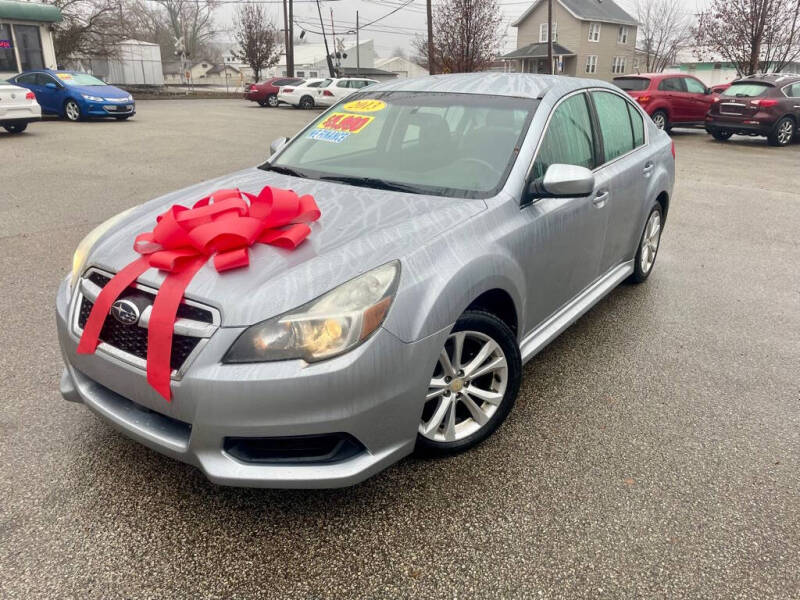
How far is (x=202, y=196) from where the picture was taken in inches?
120

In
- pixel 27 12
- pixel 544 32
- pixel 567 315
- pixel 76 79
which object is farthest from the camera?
pixel 544 32

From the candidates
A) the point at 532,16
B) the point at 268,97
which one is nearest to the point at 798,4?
the point at 268,97

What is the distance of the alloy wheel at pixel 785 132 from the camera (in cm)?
1498

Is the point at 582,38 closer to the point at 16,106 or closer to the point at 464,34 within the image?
the point at 464,34

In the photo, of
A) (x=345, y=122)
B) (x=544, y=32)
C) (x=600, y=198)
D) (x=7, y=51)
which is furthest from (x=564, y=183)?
(x=544, y=32)

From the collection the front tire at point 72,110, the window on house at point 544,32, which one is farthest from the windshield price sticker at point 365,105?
the window on house at point 544,32

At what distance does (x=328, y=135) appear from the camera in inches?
141

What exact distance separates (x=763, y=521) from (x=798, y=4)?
95.4ft

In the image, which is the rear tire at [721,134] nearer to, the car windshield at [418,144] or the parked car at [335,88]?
the car windshield at [418,144]

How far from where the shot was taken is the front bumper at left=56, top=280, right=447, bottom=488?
1.97 metres

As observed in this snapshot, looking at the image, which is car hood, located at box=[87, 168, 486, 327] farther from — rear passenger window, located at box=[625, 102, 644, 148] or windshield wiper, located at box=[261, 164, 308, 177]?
rear passenger window, located at box=[625, 102, 644, 148]

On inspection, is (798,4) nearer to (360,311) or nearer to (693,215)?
(693,215)

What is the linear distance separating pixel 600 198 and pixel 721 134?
14988 mm

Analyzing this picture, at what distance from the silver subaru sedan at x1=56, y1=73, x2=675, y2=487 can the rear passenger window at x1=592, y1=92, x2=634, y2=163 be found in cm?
5
